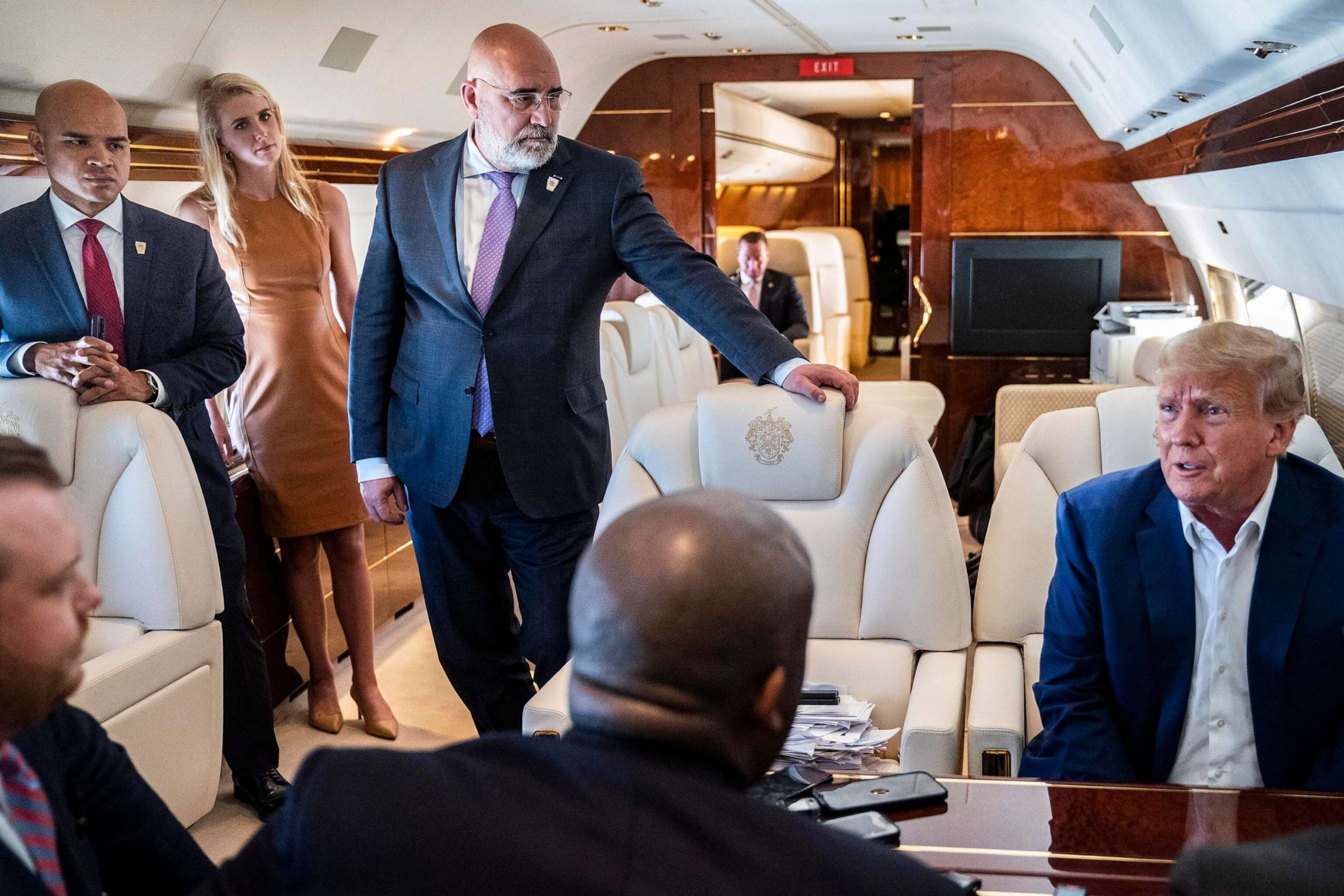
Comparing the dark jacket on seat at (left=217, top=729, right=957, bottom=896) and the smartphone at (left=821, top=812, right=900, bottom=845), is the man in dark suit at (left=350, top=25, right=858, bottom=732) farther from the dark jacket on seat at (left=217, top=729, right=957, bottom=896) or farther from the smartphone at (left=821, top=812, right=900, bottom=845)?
the dark jacket on seat at (left=217, top=729, right=957, bottom=896)

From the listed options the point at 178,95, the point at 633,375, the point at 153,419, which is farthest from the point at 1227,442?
the point at 633,375

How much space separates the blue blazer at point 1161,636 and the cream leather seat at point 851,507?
1.48 ft

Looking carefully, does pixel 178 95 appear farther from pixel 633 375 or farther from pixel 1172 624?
pixel 1172 624

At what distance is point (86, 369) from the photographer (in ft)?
8.90

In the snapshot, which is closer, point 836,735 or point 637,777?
point 637,777

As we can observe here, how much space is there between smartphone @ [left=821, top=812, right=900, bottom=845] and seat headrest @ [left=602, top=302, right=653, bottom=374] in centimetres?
381

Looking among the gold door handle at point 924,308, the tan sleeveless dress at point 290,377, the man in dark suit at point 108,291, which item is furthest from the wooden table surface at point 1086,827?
the gold door handle at point 924,308

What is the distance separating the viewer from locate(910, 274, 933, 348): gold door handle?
23.6 feet

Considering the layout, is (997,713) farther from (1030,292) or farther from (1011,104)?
(1011,104)

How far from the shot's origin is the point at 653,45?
6676mm

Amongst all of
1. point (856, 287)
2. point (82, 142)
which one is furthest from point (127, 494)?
point (856, 287)

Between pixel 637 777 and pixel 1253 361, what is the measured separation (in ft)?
4.87

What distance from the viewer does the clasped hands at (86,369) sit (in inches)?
107

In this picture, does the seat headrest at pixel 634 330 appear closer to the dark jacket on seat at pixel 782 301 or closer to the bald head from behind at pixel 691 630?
the dark jacket on seat at pixel 782 301
